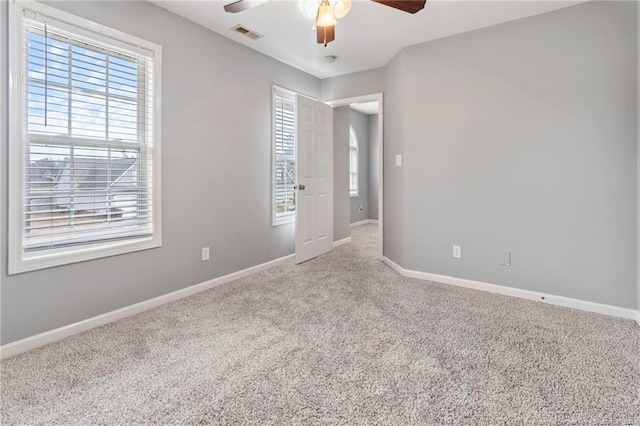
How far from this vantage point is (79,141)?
2182 mm

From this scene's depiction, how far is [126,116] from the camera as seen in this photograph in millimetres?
2438

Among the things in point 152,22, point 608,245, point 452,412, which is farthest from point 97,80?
point 608,245

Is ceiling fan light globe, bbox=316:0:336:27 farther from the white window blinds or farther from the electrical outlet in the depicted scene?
the electrical outlet

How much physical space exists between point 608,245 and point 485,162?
1131 mm

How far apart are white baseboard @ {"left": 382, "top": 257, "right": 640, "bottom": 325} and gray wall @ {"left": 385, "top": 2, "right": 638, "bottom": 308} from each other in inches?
2.0

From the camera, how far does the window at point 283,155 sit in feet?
12.7

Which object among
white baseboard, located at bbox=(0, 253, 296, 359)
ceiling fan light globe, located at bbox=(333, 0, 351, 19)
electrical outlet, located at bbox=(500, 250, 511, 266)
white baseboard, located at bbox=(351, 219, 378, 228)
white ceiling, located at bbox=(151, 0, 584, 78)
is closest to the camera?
ceiling fan light globe, located at bbox=(333, 0, 351, 19)

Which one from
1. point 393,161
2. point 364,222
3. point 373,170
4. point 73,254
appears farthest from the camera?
point 373,170

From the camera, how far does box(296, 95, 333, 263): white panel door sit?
3.91 m

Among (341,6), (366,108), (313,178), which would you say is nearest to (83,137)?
(341,6)

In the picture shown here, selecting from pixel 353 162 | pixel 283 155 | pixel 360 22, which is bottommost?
pixel 283 155

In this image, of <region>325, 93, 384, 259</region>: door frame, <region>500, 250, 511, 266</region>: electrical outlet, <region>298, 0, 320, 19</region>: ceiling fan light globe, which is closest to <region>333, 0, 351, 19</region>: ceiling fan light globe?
<region>298, 0, 320, 19</region>: ceiling fan light globe

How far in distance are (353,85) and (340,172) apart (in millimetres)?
1347

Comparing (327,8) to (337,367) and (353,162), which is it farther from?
(353,162)
